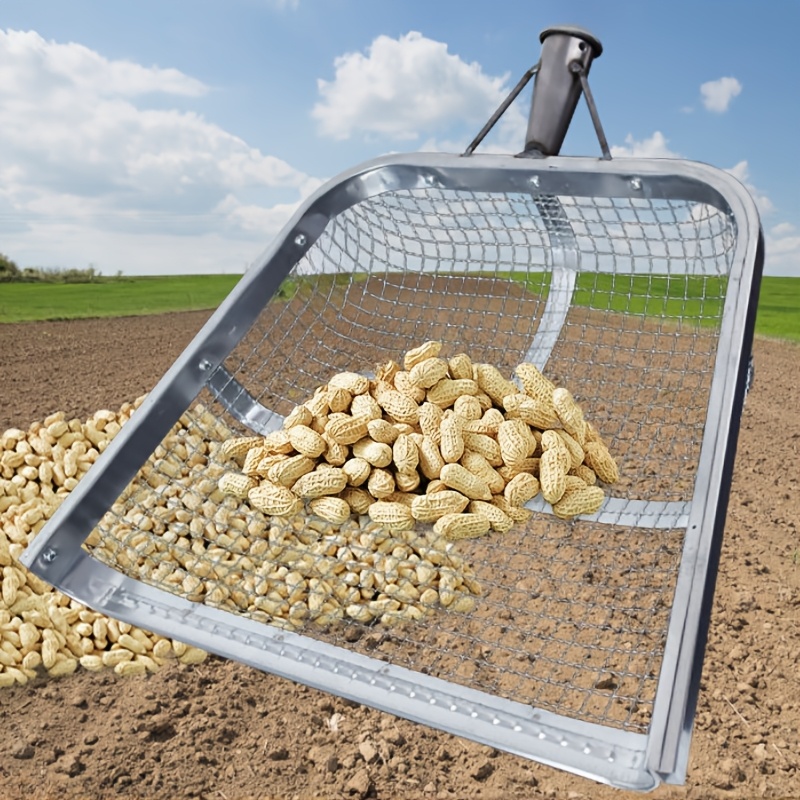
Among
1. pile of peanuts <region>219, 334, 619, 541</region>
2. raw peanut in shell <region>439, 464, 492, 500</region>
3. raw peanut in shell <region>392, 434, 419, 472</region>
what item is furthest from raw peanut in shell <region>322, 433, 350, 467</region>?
raw peanut in shell <region>439, 464, 492, 500</region>

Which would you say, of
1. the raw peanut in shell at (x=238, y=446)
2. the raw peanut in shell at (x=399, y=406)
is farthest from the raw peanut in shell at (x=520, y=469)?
the raw peanut in shell at (x=238, y=446)

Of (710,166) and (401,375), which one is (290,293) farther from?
(710,166)

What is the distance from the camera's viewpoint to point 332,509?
5.43ft

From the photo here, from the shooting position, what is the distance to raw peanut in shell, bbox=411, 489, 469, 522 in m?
1.64

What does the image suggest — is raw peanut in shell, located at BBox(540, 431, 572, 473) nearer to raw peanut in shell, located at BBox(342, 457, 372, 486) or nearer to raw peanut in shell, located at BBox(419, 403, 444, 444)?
raw peanut in shell, located at BBox(419, 403, 444, 444)

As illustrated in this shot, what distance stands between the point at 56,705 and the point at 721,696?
1288 mm

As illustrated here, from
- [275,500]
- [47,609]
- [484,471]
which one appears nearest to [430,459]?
[484,471]

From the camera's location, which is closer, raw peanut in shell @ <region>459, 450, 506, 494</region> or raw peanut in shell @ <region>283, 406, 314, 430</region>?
raw peanut in shell @ <region>459, 450, 506, 494</region>

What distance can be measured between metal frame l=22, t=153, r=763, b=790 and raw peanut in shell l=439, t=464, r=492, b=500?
0.88 ft

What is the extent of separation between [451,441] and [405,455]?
95 millimetres

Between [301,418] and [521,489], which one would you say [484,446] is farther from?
[301,418]

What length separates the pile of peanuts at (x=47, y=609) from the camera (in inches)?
71.2

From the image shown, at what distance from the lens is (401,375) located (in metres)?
1.91

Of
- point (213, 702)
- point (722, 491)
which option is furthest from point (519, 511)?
point (213, 702)
